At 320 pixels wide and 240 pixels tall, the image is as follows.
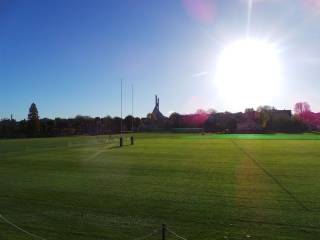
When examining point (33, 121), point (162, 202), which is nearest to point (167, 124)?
point (33, 121)

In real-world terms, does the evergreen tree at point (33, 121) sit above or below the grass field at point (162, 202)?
above

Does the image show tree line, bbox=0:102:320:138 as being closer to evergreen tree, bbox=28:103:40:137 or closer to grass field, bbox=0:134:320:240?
evergreen tree, bbox=28:103:40:137

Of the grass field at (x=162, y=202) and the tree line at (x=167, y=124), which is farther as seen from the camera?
the tree line at (x=167, y=124)

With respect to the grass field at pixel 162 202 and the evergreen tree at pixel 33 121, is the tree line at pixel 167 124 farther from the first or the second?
the grass field at pixel 162 202

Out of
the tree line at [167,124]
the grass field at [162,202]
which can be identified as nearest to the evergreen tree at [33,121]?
the tree line at [167,124]

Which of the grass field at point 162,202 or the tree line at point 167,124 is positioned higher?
the tree line at point 167,124

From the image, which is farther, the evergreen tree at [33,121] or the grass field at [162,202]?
the evergreen tree at [33,121]

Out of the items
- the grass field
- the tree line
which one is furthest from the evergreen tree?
the grass field

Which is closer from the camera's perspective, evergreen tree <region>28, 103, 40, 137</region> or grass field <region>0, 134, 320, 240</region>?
grass field <region>0, 134, 320, 240</region>

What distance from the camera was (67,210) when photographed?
12461 mm

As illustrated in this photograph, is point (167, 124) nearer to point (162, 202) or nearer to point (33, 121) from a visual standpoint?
point (33, 121)

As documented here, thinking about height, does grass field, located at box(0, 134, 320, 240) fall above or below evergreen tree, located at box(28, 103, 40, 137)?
below

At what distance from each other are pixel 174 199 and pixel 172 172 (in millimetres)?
7494

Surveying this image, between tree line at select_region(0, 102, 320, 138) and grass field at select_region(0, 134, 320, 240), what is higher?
tree line at select_region(0, 102, 320, 138)
